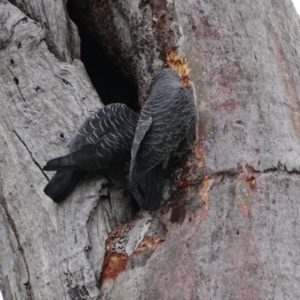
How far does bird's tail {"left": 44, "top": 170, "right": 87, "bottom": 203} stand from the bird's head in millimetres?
621

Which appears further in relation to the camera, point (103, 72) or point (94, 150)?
point (103, 72)

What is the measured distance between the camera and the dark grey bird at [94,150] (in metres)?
2.81

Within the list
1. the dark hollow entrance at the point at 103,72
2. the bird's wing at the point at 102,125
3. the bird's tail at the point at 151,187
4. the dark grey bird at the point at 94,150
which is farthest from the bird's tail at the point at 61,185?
the dark hollow entrance at the point at 103,72

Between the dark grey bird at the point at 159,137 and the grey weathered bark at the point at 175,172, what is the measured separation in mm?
Result: 65

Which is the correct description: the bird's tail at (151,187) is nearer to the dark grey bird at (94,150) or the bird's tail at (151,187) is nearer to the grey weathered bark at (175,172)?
the grey weathered bark at (175,172)

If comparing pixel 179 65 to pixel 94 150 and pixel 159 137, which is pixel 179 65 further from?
pixel 94 150

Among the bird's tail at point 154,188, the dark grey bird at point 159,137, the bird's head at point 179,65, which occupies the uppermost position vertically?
the bird's head at point 179,65

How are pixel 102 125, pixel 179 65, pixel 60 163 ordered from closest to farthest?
pixel 60 163
pixel 102 125
pixel 179 65

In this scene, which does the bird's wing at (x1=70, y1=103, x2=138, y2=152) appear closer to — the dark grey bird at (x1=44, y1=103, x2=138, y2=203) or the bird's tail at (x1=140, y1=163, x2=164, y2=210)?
the dark grey bird at (x1=44, y1=103, x2=138, y2=203)

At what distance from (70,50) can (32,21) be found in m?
0.23

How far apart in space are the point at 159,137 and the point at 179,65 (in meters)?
0.39

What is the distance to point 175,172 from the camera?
287cm

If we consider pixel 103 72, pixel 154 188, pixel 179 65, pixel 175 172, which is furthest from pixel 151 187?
pixel 103 72

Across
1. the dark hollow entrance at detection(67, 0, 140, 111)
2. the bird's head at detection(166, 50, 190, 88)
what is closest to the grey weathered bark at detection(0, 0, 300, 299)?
the bird's head at detection(166, 50, 190, 88)
